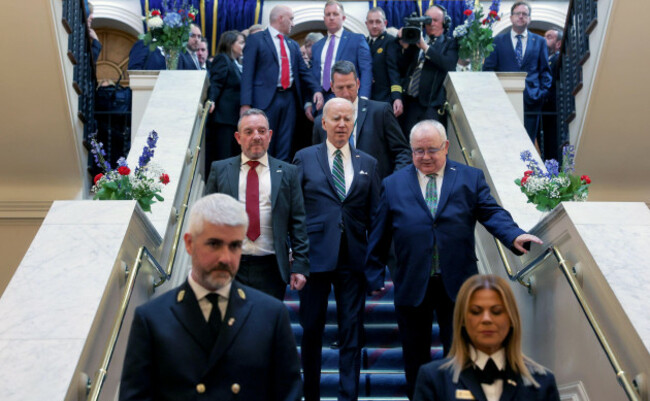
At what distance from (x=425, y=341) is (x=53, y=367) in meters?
2.18

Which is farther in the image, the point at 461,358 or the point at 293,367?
the point at 461,358

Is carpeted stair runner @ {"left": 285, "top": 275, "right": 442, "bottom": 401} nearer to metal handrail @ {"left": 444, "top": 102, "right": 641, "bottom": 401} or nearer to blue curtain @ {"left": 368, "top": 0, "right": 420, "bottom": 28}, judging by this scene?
metal handrail @ {"left": 444, "top": 102, "right": 641, "bottom": 401}

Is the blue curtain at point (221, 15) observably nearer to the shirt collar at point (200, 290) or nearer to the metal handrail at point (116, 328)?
the metal handrail at point (116, 328)

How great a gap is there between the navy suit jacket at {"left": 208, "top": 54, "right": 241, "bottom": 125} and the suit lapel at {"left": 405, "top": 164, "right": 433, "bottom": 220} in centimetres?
343

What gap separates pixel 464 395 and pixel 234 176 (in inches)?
105

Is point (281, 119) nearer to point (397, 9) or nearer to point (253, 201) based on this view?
point (253, 201)

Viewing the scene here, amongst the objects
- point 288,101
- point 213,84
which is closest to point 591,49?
point 288,101

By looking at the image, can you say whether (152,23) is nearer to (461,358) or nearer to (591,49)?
(591,49)

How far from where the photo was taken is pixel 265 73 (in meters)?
8.77

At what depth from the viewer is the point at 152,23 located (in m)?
9.06

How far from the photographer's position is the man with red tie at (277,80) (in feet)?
28.5

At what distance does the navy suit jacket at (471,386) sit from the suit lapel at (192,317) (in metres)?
0.85

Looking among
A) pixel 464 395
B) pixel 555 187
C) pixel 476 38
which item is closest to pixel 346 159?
pixel 555 187

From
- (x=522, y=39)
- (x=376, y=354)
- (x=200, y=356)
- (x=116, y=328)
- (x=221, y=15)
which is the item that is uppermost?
(x=200, y=356)
